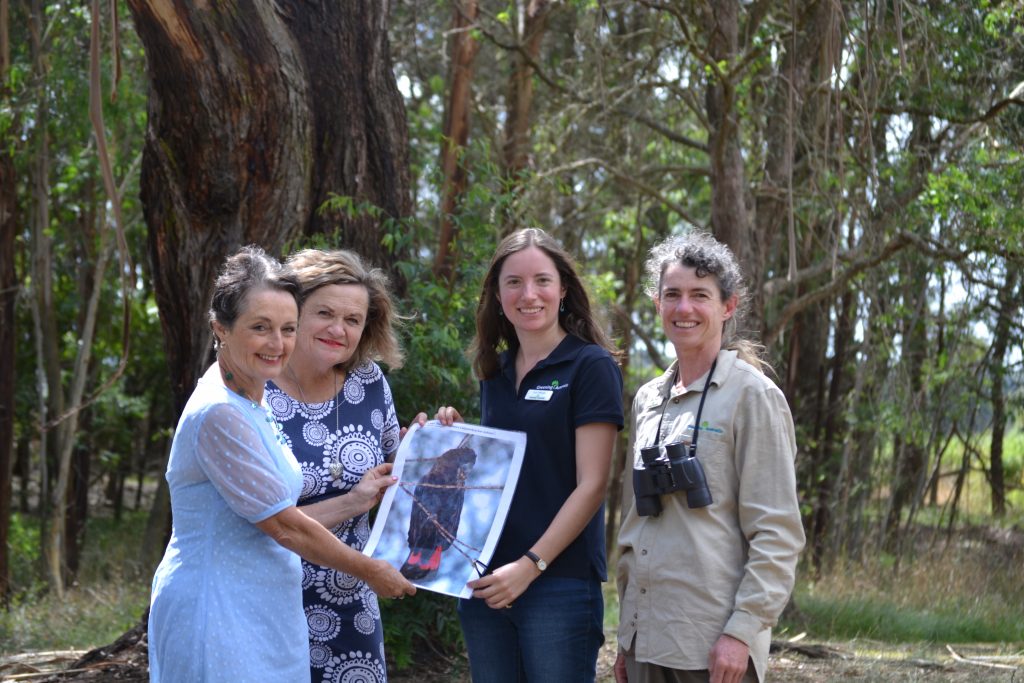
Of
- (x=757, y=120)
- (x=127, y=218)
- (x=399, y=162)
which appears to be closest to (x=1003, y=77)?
(x=757, y=120)

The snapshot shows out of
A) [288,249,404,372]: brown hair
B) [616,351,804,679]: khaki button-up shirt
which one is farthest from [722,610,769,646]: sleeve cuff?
[288,249,404,372]: brown hair

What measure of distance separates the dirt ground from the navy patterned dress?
2.32 metres

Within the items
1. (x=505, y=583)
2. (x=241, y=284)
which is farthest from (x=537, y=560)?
(x=241, y=284)

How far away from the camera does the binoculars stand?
2922 mm

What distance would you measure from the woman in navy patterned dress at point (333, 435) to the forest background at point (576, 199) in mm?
834

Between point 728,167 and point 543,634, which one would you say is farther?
point 728,167

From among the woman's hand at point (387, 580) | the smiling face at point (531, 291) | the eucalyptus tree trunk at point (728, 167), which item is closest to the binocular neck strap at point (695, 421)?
the smiling face at point (531, 291)

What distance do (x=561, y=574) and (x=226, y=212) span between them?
3.36m

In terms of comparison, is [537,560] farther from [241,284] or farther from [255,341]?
[241,284]

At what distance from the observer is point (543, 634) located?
10.5ft

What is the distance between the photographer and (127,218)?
46.1 ft

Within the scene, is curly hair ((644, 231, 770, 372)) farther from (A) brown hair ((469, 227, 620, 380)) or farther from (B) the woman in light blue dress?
(B) the woman in light blue dress

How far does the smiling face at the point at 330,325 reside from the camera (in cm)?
342

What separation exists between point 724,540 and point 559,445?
22.9 inches
